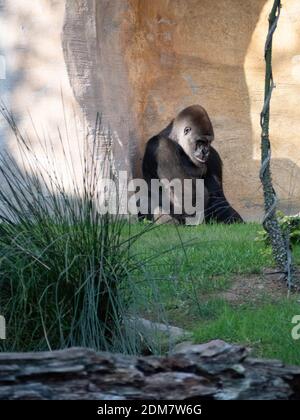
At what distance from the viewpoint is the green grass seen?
3.20 m

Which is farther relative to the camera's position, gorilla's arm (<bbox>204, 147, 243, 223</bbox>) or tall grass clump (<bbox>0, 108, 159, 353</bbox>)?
gorilla's arm (<bbox>204, 147, 243, 223</bbox>)

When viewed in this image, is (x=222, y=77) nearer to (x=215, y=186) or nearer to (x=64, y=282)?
(x=215, y=186)

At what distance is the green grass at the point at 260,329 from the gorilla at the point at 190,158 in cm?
406

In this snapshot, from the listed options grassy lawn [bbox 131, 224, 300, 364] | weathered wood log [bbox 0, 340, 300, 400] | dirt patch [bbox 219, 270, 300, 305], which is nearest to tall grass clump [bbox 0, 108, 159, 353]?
grassy lawn [bbox 131, 224, 300, 364]

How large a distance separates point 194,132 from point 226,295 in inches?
165

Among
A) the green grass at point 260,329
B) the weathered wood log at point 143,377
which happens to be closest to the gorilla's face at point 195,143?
the green grass at point 260,329

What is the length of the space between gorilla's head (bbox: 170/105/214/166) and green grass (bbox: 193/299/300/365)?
4424 mm

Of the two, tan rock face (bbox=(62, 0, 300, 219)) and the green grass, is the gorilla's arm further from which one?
the green grass

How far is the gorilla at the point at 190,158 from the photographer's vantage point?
8.02 metres

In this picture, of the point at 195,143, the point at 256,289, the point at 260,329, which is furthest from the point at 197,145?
the point at 260,329

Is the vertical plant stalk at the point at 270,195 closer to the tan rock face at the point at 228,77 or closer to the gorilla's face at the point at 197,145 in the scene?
the gorilla's face at the point at 197,145

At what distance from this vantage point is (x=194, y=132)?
8.09m

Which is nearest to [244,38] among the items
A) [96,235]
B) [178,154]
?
[178,154]

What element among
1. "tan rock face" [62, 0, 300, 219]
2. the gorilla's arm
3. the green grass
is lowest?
the green grass
